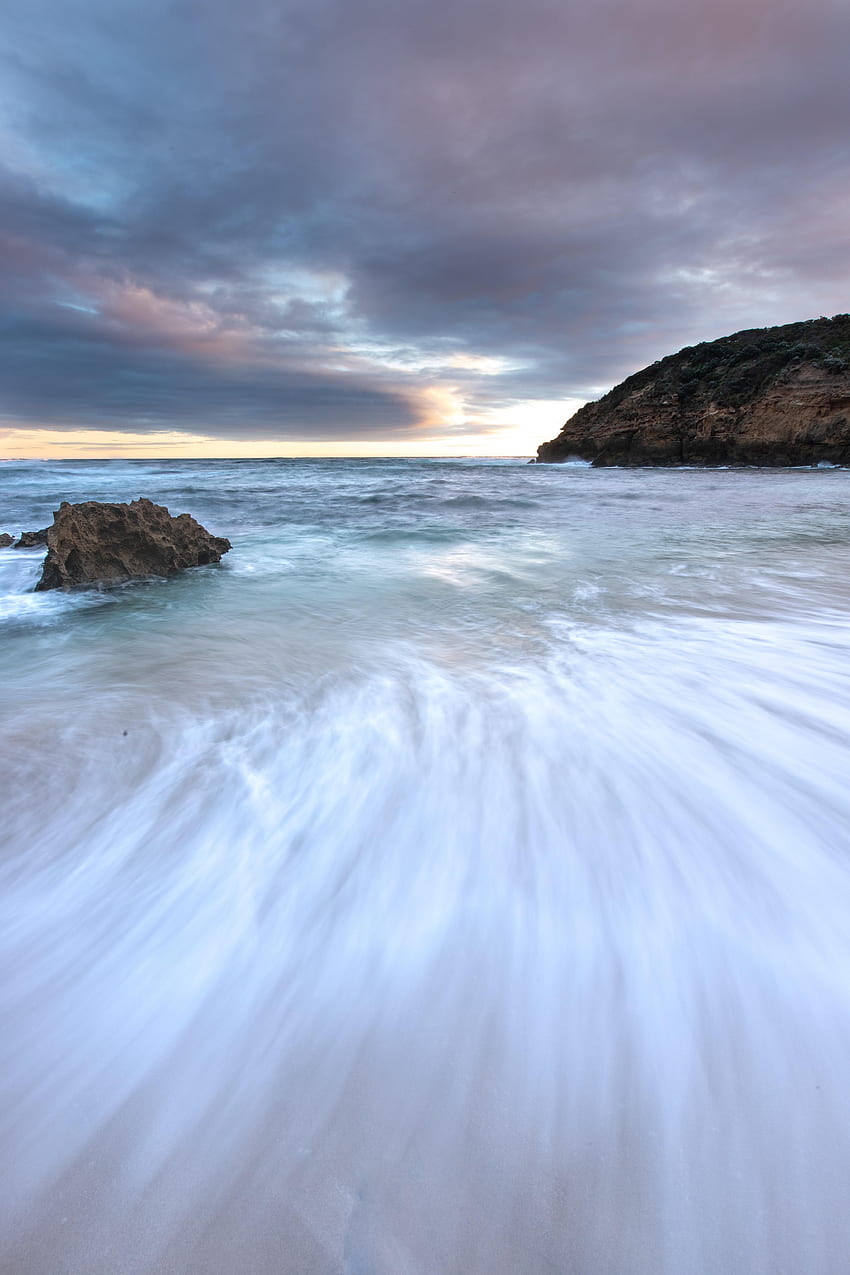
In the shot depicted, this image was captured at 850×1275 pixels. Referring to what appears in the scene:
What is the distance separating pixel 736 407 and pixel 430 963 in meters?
34.1

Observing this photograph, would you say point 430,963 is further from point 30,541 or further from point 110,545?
point 30,541

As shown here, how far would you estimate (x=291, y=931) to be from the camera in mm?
1609

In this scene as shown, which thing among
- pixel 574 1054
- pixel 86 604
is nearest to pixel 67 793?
pixel 574 1054

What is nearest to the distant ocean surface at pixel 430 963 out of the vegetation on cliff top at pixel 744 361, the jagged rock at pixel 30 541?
the jagged rock at pixel 30 541

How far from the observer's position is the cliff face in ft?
82.3

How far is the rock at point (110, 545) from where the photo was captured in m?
5.84

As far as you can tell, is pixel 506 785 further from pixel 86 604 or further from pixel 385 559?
pixel 385 559

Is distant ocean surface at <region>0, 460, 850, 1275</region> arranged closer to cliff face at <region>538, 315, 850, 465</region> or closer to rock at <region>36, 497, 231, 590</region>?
rock at <region>36, 497, 231, 590</region>

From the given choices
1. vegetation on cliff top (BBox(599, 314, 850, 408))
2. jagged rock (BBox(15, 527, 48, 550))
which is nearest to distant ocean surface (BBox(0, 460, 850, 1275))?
jagged rock (BBox(15, 527, 48, 550))

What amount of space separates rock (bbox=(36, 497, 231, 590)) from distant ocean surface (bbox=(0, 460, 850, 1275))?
267cm

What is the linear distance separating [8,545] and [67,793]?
8127 mm

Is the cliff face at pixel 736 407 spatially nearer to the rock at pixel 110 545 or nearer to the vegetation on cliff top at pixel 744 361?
the vegetation on cliff top at pixel 744 361

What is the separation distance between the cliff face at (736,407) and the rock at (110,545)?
2885 centimetres

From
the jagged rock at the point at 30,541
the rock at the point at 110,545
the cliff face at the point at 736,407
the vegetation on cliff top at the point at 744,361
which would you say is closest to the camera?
the rock at the point at 110,545
